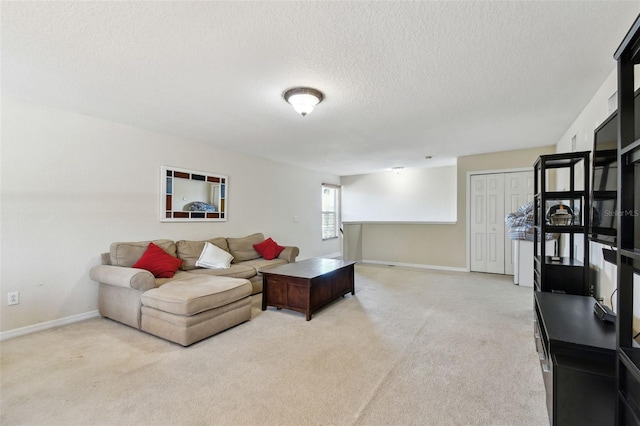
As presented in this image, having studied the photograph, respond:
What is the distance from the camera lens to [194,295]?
2.70 meters

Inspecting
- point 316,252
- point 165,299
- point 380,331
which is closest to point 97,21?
point 165,299

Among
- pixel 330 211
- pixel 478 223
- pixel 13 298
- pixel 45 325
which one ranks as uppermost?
pixel 330 211

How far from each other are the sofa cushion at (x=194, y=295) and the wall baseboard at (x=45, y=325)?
1078 millimetres

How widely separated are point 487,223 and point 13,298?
22.1ft

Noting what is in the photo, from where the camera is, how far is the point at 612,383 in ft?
4.38

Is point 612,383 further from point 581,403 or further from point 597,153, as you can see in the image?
point 597,153

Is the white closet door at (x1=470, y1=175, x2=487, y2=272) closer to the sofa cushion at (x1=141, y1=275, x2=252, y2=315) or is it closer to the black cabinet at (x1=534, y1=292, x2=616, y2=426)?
the black cabinet at (x1=534, y1=292, x2=616, y2=426)

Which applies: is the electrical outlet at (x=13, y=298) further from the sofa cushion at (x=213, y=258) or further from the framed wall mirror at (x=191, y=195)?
the sofa cushion at (x=213, y=258)

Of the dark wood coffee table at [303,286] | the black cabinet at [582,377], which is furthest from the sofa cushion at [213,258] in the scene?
the black cabinet at [582,377]

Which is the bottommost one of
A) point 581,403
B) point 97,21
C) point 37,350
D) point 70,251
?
point 37,350

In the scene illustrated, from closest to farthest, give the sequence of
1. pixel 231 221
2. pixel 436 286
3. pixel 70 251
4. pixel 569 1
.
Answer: pixel 569 1, pixel 70 251, pixel 436 286, pixel 231 221

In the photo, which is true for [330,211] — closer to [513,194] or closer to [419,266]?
[419,266]

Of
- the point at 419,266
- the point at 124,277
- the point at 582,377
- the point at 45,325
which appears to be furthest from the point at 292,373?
the point at 419,266

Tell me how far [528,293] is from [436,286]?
1236mm
